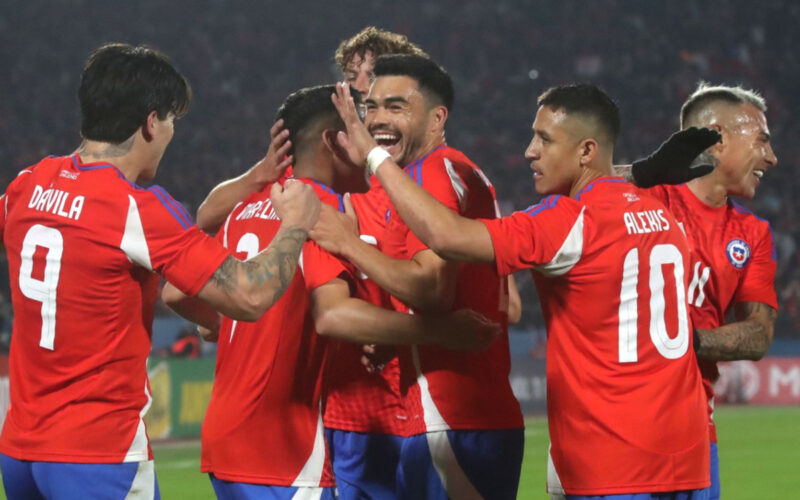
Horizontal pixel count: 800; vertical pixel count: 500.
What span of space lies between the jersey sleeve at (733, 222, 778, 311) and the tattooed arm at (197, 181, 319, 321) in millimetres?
2175

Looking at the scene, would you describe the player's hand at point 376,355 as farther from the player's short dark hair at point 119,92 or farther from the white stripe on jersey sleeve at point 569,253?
the player's short dark hair at point 119,92

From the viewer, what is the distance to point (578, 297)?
12.5 feet

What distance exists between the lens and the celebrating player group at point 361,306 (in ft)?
11.9

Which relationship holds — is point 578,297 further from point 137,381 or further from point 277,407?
point 137,381

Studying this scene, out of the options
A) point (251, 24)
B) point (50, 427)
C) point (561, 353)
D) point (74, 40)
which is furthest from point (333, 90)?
point (251, 24)

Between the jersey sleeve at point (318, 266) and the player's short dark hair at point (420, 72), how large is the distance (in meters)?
0.99

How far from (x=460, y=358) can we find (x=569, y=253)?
28.5 inches

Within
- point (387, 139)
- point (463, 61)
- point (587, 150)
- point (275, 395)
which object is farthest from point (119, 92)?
point (463, 61)

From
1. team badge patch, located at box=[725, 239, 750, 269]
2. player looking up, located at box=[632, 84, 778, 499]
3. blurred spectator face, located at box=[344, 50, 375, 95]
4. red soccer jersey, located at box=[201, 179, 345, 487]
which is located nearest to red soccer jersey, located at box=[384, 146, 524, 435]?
red soccer jersey, located at box=[201, 179, 345, 487]

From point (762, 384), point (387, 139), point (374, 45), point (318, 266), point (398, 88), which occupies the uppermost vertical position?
point (374, 45)

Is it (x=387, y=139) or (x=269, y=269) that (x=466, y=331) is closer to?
(x=269, y=269)

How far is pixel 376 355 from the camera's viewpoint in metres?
4.41

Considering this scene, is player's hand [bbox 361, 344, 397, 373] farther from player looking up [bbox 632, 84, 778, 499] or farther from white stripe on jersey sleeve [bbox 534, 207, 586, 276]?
player looking up [bbox 632, 84, 778, 499]

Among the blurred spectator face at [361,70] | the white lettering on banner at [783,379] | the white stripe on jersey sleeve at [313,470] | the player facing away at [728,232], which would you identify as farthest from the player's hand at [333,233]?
the white lettering on banner at [783,379]
